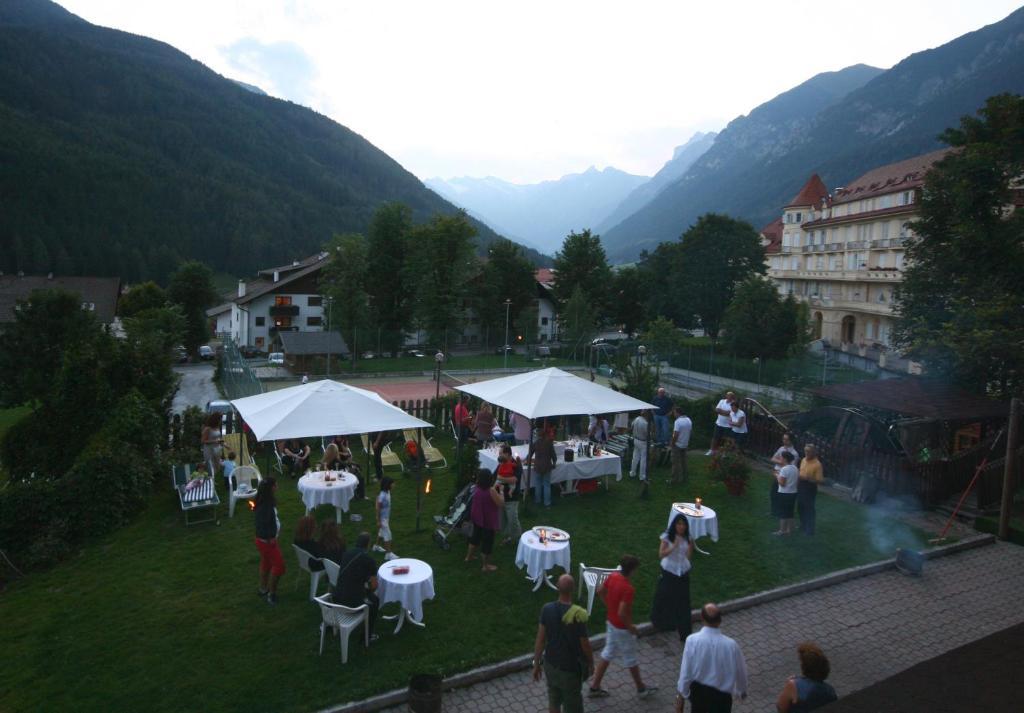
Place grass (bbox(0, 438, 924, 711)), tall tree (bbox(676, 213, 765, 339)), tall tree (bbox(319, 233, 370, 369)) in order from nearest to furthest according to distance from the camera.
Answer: grass (bbox(0, 438, 924, 711)) → tall tree (bbox(319, 233, 370, 369)) → tall tree (bbox(676, 213, 765, 339))

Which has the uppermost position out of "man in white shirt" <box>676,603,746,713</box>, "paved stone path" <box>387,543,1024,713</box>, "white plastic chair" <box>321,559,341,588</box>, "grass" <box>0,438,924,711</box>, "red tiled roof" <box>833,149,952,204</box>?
"red tiled roof" <box>833,149,952,204</box>

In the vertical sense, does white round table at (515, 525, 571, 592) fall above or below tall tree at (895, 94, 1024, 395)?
below

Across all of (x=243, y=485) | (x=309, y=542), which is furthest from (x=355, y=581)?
(x=243, y=485)

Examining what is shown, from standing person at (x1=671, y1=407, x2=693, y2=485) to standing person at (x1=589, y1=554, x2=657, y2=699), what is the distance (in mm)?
7926

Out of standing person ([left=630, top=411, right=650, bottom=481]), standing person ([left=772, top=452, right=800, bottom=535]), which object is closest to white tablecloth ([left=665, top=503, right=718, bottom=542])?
standing person ([left=772, top=452, right=800, bottom=535])

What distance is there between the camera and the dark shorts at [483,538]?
30.7 feet

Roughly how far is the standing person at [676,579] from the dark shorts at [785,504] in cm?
448

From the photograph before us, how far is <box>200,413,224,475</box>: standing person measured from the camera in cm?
1352

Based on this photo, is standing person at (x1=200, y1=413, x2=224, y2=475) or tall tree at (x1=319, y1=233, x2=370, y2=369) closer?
standing person at (x1=200, y1=413, x2=224, y2=475)

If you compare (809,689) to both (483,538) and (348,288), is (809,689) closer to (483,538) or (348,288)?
(483,538)

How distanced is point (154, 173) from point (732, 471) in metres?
158

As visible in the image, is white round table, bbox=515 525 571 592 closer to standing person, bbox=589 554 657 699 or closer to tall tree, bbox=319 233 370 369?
standing person, bbox=589 554 657 699

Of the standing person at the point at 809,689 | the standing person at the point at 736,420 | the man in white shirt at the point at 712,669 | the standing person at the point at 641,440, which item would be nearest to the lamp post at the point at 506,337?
the standing person at the point at 736,420

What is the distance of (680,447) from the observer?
14.2 metres
